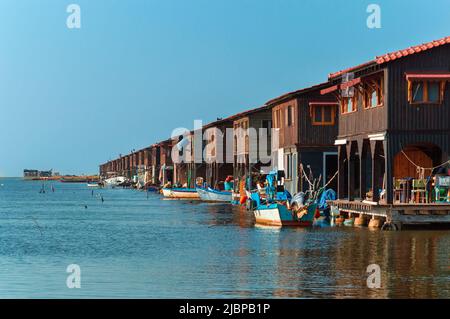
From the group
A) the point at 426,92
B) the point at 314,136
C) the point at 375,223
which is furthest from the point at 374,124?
the point at 314,136

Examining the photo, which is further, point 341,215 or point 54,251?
point 341,215

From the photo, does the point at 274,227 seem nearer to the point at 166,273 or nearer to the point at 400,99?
the point at 400,99

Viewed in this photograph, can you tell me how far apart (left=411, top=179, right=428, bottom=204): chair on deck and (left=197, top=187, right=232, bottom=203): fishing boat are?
4507 centimetres

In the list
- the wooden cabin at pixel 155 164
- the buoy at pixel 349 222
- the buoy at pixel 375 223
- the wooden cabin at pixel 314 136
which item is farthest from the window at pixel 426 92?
the wooden cabin at pixel 155 164

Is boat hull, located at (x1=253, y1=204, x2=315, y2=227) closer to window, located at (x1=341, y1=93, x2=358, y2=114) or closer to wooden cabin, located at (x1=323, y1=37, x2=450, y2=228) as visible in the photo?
wooden cabin, located at (x1=323, y1=37, x2=450, y2=228)

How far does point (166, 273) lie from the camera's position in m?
30.9

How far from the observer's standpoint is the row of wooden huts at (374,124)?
144 feet

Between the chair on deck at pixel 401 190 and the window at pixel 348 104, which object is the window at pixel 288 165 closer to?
the window at pixel 348 104

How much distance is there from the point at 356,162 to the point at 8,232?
21730 millimetres

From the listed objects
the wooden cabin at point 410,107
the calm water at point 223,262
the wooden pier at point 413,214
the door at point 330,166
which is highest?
the wooden cabin at point 410,107

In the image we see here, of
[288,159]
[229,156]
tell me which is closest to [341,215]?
[288,159]

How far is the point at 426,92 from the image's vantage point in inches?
1732

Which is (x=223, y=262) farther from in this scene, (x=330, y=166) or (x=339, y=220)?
(x=330, y=166)

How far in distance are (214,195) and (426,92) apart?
49.9m
